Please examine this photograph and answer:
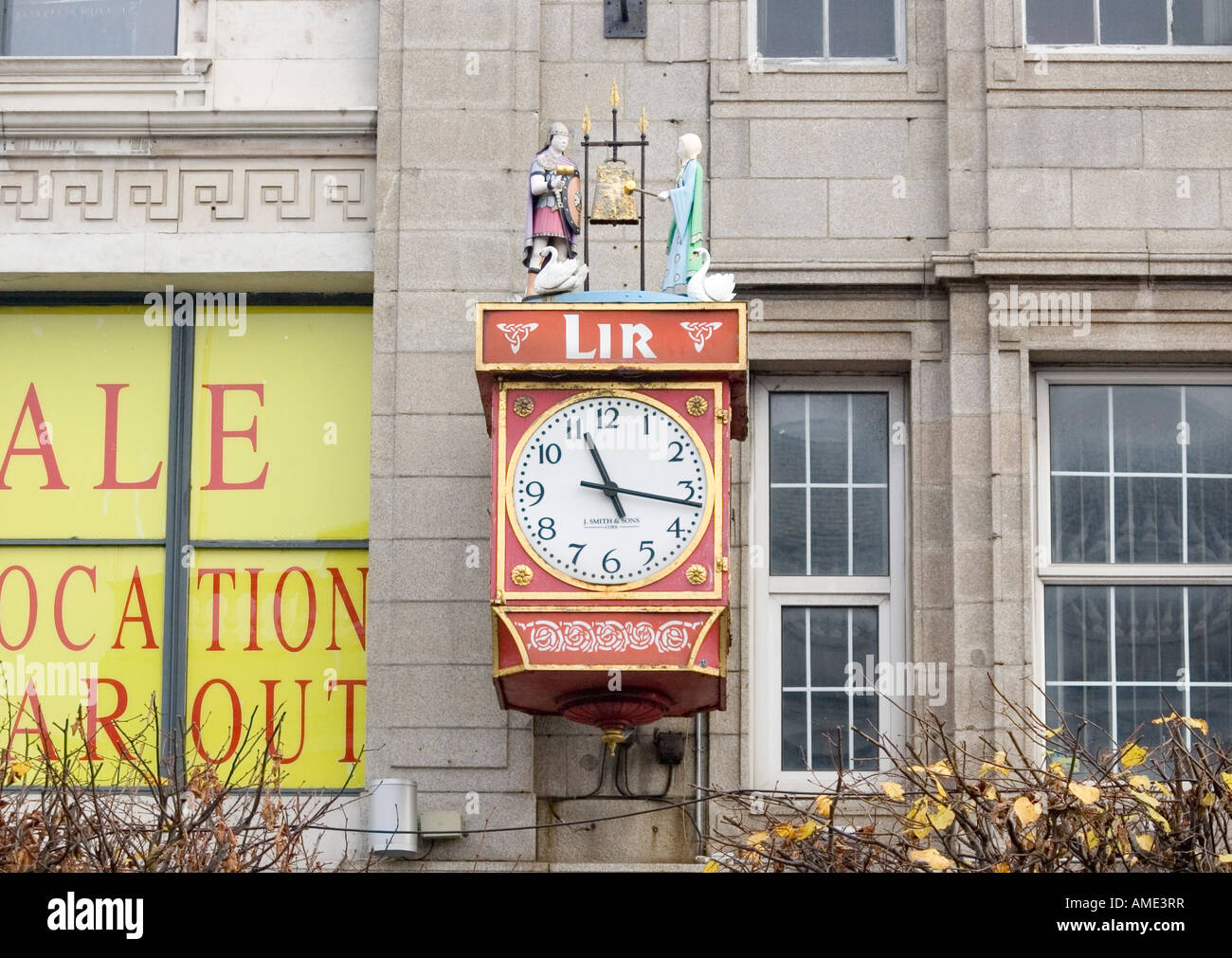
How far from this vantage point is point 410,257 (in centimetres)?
1516

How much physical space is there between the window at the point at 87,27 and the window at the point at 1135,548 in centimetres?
613

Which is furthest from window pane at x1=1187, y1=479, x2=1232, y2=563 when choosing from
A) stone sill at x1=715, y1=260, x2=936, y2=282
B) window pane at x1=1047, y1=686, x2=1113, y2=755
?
stone sill at x1=715, y1=260, x2=936, y2=282

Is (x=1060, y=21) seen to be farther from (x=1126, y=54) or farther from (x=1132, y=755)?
(x=1132, y=755)

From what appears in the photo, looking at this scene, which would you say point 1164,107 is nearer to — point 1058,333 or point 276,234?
point 1058,333

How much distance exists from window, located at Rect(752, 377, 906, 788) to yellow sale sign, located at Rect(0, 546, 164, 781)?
147 inches

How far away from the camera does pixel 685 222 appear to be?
14008 millimetres

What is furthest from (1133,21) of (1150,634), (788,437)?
(1150,634)

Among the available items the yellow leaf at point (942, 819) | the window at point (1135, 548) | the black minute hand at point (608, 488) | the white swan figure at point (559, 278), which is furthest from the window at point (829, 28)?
the yellow leaf at point (942, 819)

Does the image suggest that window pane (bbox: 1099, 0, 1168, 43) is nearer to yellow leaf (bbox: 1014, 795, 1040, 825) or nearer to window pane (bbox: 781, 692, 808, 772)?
window pane (bbox: 781, 692, 808, 772)

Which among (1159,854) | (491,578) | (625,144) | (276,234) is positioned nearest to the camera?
(1159,854)

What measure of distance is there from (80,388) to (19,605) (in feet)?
4.67

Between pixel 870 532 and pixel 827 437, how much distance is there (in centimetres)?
64

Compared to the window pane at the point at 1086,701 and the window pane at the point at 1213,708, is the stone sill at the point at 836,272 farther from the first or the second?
the window pane at the point at 1213,708

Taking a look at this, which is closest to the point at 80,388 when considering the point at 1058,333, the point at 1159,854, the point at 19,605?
the point at 19,605
